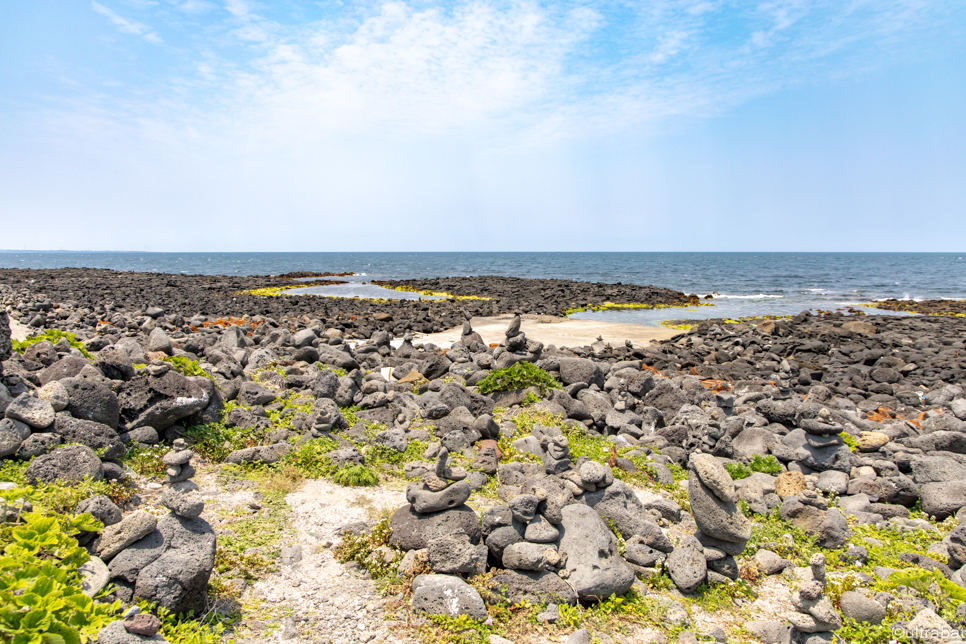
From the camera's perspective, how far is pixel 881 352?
20.1 metres

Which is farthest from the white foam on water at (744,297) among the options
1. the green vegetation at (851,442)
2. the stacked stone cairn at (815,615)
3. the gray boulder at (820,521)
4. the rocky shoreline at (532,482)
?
the stacked stone cairn at (815,615)

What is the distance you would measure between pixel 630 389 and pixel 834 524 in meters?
6.24

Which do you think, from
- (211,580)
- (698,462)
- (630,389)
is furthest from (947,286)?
(211,580)

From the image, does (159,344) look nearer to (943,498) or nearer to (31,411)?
(31,411)

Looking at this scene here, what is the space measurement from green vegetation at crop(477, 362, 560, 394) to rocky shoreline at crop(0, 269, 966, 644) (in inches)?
1.9

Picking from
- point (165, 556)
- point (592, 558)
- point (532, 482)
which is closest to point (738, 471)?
point (532, 482)

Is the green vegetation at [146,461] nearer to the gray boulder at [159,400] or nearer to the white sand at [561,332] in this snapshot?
the gray boulder at [159,400]

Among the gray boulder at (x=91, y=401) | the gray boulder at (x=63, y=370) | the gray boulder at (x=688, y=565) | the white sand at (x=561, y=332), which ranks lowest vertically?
the white sand at (x=561, y=332)

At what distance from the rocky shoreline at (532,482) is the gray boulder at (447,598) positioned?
2 centimetres

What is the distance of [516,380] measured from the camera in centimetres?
1220

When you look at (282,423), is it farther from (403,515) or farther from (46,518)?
(46,518)

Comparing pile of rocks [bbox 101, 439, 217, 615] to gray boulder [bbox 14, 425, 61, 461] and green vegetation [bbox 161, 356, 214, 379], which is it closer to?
gray boulder [bbox 14, 425, 61, 461]

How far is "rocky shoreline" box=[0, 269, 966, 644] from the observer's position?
5004mm

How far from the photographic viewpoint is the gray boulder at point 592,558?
5.43 metres
